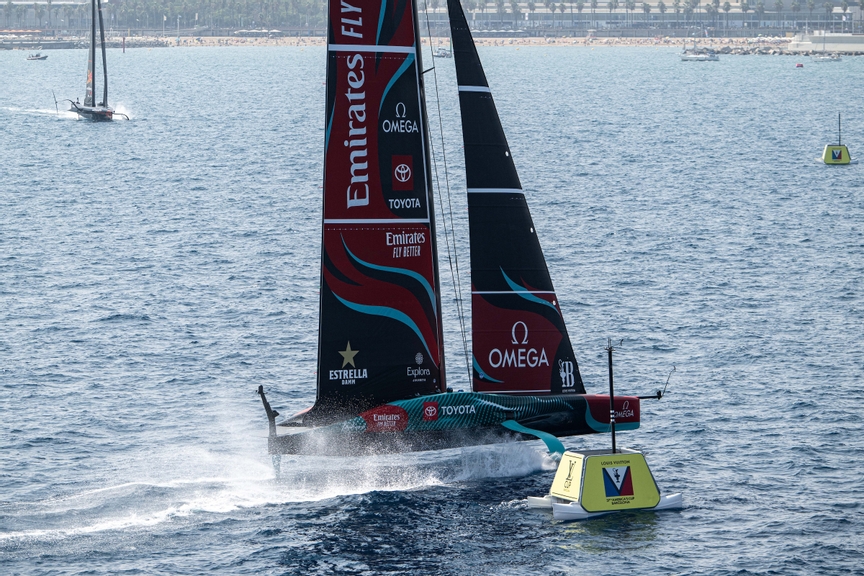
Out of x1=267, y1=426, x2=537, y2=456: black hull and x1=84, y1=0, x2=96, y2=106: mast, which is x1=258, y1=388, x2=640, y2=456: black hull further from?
x1=84, y1=0, x2=96, y2=106: mast

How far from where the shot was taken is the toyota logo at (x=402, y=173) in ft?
89.7

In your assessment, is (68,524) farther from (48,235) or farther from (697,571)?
(48,235)

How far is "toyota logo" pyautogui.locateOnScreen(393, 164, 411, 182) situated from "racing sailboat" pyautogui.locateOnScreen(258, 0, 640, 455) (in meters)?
0.03

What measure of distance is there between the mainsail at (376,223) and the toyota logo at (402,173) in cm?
5

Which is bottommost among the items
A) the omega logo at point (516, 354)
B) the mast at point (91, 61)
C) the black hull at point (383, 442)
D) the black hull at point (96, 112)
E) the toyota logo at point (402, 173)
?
the black hull at point (383, 442)

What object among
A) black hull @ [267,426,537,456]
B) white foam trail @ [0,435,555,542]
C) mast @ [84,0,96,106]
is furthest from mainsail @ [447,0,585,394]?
mast @ [84,0,96,106]

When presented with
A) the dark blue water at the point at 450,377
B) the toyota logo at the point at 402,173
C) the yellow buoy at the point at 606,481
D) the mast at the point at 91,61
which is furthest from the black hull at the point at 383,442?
the mast at the point at 91,61

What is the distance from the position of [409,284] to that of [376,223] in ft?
5.45

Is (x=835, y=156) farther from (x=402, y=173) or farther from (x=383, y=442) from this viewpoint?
(x=383, y=442)

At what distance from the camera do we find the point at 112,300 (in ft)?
166

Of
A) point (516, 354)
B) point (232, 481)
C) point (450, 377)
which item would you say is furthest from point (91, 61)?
point (516, 354)

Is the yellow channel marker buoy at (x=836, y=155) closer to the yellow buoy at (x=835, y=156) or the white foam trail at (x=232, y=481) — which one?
the yellow buoy at (x=835, y=156)

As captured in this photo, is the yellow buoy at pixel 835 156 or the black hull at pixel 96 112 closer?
the yellow buoy at pixel 835 156

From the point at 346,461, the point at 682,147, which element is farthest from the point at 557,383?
the point at 682,147
